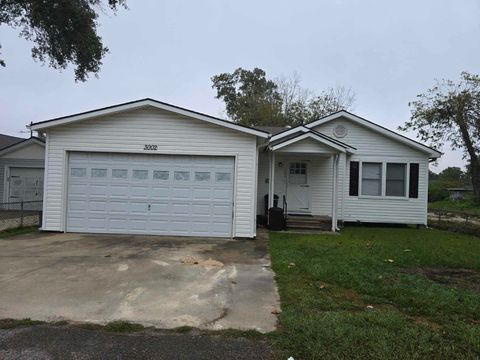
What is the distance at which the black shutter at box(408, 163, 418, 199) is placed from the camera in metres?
15.4

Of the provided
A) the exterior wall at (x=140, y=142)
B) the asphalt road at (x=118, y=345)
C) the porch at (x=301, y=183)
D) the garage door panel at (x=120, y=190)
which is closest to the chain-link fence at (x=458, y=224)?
the porch at (x=301, y=183)

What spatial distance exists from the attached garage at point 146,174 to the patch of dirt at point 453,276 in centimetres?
518

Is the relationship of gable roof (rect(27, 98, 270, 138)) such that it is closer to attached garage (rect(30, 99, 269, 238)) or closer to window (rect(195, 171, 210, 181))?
attached garage (rect(30, 99, 269, 238))

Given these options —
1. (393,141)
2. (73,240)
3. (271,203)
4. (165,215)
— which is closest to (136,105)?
(165,215)

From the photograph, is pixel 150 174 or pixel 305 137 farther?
pixel 305 137

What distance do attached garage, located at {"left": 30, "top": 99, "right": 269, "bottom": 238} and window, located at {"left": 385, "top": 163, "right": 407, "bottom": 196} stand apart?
6.69m

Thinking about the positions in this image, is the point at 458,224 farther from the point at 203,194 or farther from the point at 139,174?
the point at 139,174

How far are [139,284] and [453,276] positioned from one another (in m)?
5.37

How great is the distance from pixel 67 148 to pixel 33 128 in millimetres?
1045

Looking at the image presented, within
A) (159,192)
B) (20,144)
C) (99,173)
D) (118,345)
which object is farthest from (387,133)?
(20,144)

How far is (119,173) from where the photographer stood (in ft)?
37.7

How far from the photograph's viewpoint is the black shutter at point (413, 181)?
15.4 meters

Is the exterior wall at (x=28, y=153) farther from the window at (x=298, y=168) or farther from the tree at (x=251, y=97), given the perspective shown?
the tree at (x=251, y=97)

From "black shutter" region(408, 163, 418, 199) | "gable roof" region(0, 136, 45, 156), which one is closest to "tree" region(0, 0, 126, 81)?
"gable roof" region(0, 136, 45, 156)
